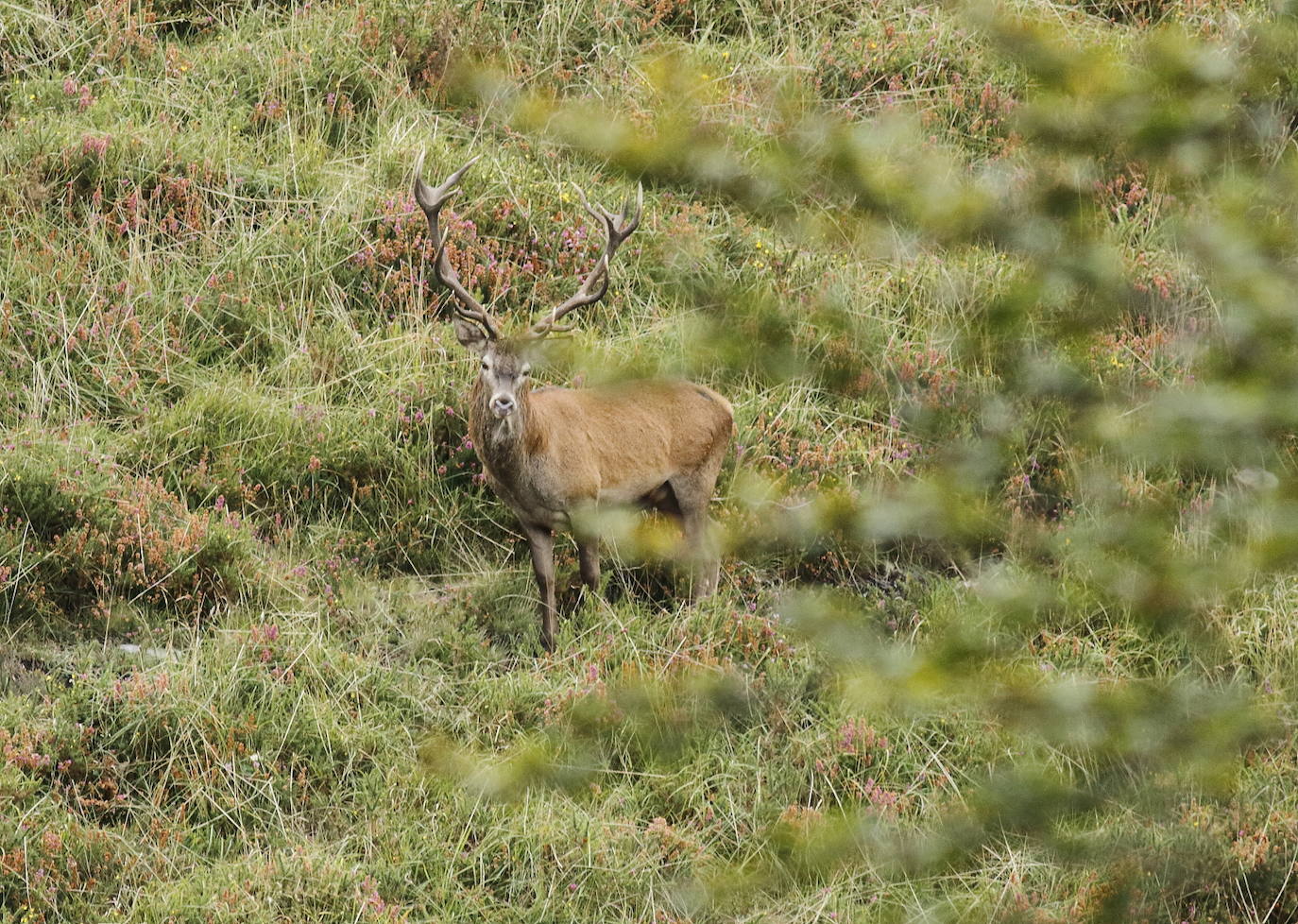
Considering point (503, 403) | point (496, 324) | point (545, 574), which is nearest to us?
point (503, 403)

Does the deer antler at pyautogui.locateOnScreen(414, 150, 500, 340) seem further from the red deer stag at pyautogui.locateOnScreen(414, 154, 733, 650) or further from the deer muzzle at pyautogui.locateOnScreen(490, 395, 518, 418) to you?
the deer muzzle at pyautogui.locateOnScreen(490, 395, 518, 418)

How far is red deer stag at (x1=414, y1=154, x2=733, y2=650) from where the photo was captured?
26.1ft

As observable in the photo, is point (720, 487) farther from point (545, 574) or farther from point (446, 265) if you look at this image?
point (446, 265)

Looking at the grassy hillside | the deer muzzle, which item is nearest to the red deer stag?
the deer muzzle

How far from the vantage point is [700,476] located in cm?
874

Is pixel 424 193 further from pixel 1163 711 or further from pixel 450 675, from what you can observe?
pixel 1163 711

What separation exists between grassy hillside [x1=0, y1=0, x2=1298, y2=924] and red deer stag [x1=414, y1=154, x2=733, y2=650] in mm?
213

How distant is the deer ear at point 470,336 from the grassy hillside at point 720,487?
62 cm

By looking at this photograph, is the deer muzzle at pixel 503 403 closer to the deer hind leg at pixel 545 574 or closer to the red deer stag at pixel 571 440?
the red deer stag at pixel 571 440

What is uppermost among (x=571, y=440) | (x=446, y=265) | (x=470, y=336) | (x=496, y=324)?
(x=446, y=265)

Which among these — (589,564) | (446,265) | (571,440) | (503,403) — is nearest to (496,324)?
(446,265)

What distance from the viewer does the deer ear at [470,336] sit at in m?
8.12

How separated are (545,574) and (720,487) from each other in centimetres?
120

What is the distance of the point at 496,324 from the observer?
8.78 meters
